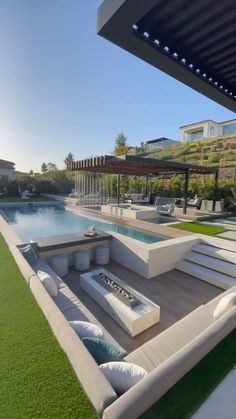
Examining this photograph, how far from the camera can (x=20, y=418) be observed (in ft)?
5.40

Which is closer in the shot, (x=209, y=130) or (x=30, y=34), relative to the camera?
(x=30, y=34)

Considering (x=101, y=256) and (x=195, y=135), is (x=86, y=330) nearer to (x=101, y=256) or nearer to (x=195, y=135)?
(x=101, y=256)

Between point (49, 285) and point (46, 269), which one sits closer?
point (49, 285)

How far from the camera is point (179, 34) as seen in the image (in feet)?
5.41

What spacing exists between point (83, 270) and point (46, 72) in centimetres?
958

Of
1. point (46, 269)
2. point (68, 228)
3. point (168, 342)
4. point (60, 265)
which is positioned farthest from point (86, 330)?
point (68, 228)

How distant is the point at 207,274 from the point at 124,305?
9.66 feet

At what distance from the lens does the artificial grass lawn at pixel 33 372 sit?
5.64 ft

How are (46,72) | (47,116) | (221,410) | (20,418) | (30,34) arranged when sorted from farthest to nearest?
1. (47,116)
2. (46,72)
3. (30,34)
4. (221,410)
5. (20,418)

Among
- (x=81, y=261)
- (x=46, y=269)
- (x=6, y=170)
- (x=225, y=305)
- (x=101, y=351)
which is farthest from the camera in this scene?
(x=6, y=170)

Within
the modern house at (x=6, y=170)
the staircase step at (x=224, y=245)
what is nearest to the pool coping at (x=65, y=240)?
the staircase step at (x=224, y=245)

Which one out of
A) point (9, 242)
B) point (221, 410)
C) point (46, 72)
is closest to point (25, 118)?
point (46, 72)

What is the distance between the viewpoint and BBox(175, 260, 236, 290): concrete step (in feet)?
18.5

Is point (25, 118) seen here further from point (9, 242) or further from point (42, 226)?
point (9, 242)
